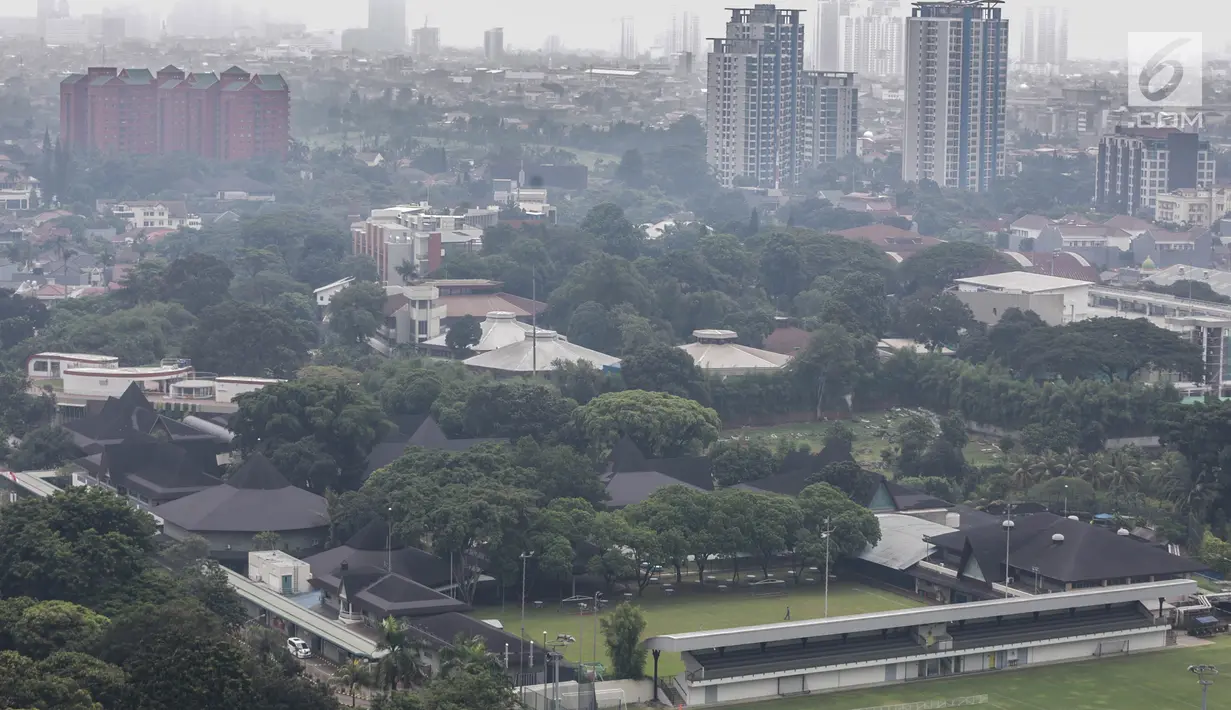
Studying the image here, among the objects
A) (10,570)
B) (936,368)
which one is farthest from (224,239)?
(10,570)

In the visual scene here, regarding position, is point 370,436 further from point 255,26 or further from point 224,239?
point 255,26

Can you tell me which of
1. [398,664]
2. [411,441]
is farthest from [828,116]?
[398,664]

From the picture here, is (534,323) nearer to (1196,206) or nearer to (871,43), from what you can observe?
(1196,206)

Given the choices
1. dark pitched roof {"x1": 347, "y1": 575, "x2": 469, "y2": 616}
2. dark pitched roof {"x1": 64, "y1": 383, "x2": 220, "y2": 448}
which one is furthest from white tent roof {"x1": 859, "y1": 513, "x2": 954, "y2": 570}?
dark pitched roof {"x1": 64, "y1": 383, "x2": 220, "y2": 448}

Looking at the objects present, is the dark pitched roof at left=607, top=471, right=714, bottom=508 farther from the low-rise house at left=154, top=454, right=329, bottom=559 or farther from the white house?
the white house

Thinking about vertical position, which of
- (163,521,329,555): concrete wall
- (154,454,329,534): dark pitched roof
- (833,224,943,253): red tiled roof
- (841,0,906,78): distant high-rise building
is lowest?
(163,521,329,555): concrete wall
